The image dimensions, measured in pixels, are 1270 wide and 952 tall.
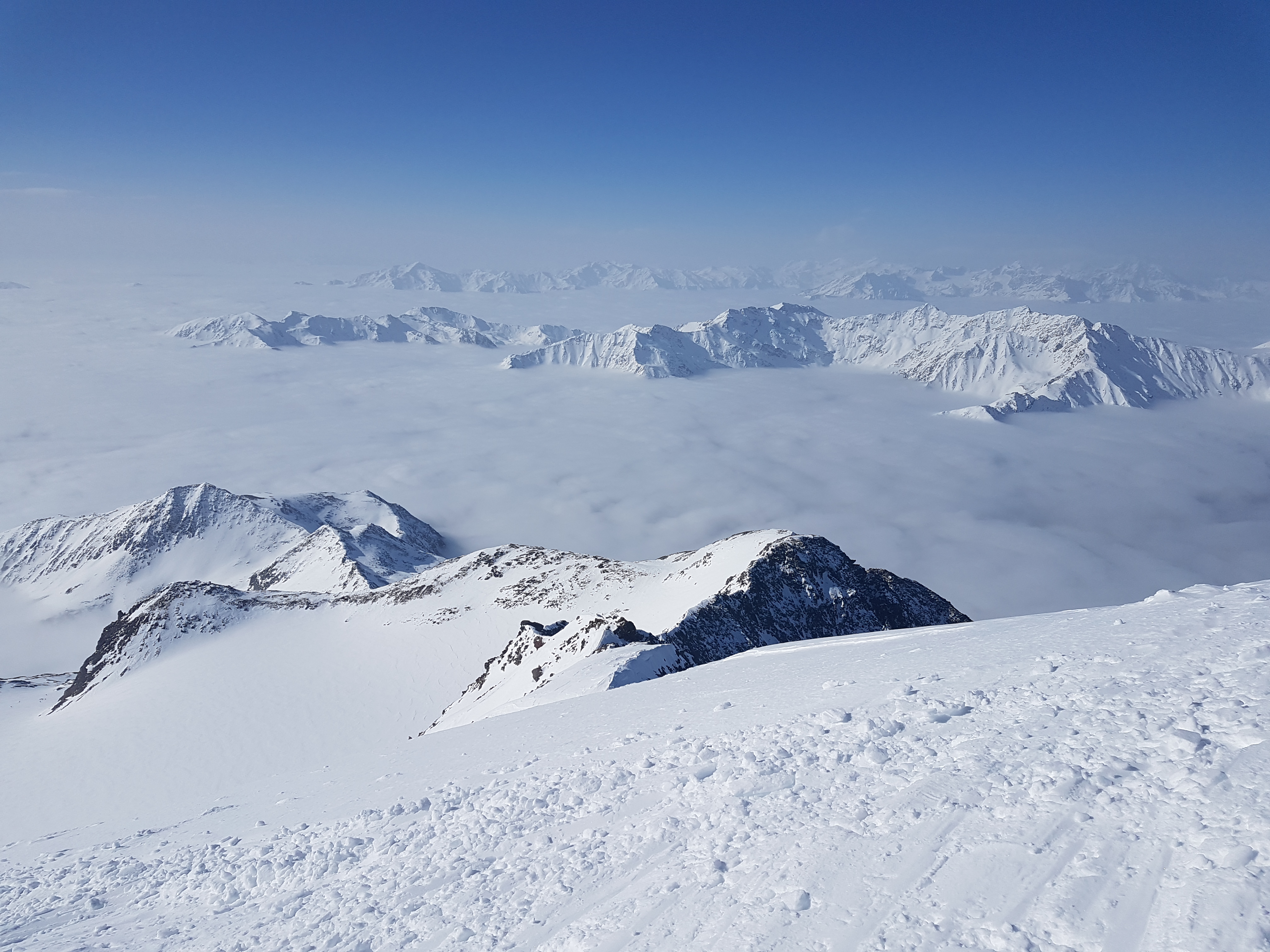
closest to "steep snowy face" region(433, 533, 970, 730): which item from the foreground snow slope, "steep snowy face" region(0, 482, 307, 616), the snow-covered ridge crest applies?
the foreground snow slope

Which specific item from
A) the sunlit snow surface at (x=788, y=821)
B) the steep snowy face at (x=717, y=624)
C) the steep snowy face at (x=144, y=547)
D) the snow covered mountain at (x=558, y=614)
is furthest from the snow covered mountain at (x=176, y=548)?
the sunlit snow surface at (x=788, y=821)

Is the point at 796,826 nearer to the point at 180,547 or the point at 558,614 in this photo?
the point at 558,614

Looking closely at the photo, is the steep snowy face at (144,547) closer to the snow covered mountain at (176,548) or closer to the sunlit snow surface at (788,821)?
the snow covered mountain at (176,548)

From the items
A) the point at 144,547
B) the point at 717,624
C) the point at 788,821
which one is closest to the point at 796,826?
the point at 788,821

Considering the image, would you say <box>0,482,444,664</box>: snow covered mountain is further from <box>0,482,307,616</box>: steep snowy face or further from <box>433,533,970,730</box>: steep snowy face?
<box>433,533,970,730</box>: steep snowy face

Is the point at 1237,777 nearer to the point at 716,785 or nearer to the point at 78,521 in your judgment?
the point at 716,785

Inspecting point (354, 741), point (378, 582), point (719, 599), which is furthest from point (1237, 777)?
point (378, 582)
